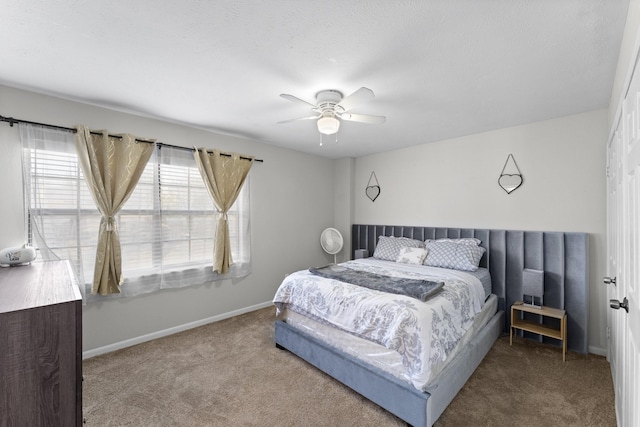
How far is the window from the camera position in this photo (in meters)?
2.37

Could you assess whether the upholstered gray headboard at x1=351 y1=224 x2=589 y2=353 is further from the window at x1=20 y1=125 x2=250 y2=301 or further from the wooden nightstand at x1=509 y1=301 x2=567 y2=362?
the window at x1=20 y1=125 x2=250 y2=301

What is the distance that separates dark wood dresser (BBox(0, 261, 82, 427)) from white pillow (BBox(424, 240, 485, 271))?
126 inches

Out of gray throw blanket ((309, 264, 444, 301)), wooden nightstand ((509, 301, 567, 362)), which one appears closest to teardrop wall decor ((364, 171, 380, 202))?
gray throw blanket ((309, 264, 444, 301))

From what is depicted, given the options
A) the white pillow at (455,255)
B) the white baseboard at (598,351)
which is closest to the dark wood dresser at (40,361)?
the white pillow at (455,255)

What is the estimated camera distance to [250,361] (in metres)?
2.57

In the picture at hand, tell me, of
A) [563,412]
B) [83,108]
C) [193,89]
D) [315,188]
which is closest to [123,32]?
[193,89]

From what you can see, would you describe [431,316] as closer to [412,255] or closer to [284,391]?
[284,391]

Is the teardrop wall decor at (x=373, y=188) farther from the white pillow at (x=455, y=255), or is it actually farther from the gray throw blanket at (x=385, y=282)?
the gray throw blanket at (x=385, y=282)

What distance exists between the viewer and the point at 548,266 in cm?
290

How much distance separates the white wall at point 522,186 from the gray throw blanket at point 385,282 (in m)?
1.57

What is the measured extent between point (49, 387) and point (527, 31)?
261 cm

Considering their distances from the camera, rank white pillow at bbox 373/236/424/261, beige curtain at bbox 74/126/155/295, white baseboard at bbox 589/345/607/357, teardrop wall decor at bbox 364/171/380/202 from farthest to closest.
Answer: teardrop wall decor at bbox 364/171/380/202 → white pillow at bbox 373/236/424/261 → white baseboard at bbox 589/345/607/357 → beige curtain at bbox 74/126/155/295

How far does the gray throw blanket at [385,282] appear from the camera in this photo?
85.4 inches

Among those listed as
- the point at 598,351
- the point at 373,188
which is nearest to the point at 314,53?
the point at 373,188
